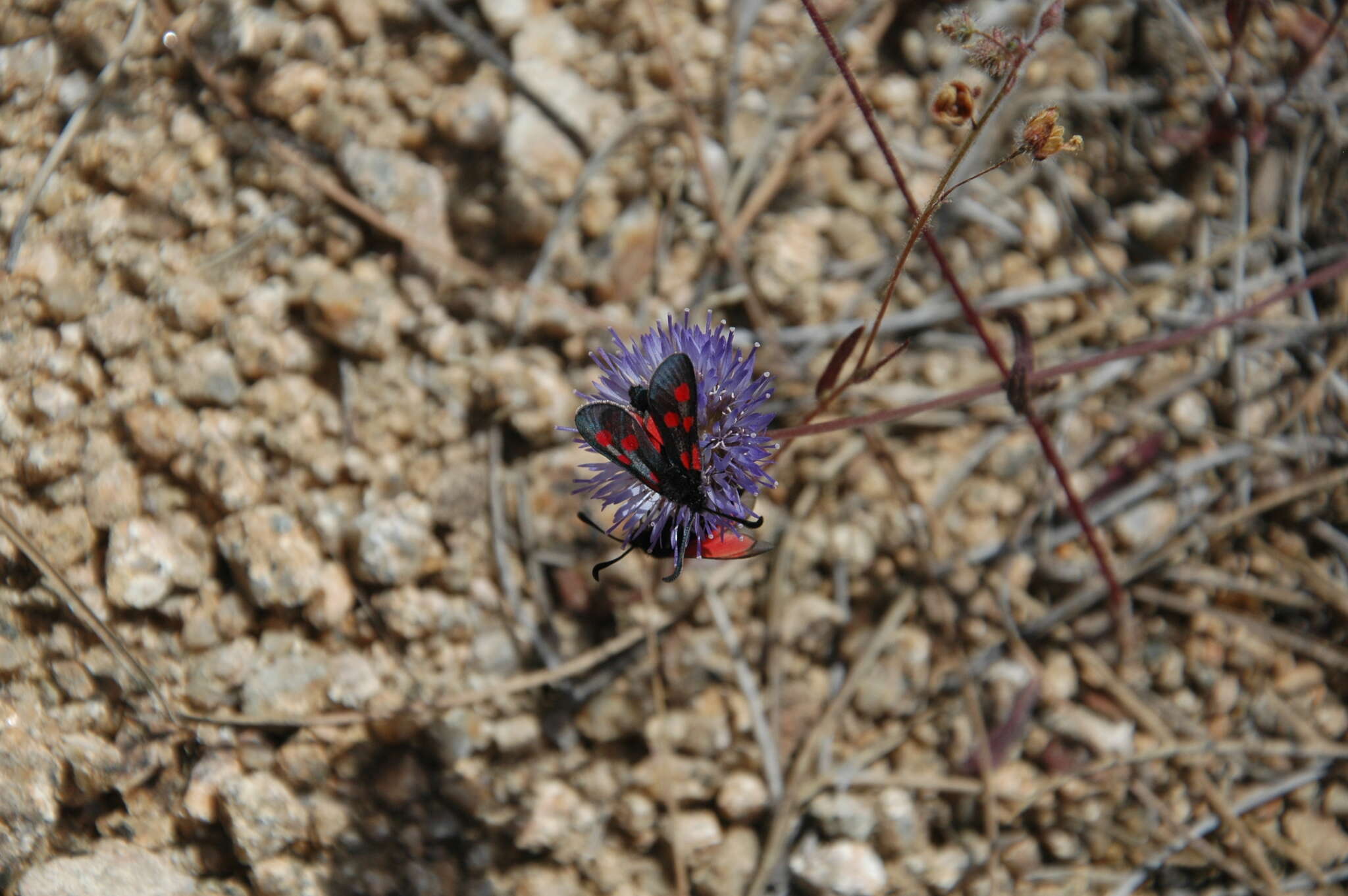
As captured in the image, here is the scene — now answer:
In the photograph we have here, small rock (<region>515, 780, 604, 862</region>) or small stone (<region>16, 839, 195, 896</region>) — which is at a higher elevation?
small rock (<region>515, 780, 604, 862</region>)

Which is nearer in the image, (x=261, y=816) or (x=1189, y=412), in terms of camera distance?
(x=261, y=816)

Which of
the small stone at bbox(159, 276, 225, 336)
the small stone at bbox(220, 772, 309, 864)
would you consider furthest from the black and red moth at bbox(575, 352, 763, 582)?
the small stone at bbox(159, 276, 225, 336)

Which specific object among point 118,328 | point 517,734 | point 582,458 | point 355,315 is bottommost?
point 517,734

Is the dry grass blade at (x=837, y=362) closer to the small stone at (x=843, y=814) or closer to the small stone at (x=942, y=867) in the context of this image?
the small stone at (x=843, y=814)

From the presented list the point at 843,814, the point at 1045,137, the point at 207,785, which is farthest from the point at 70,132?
the point at 843,814

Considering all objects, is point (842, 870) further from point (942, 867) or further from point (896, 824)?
point (942, 867)

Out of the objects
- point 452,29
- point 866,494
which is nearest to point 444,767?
point 866,494

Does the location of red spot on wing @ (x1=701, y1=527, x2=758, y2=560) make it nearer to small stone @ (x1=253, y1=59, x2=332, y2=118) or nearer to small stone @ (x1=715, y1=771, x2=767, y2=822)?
small stone @ (x1=715, y1=771, x2=767, y2=822)

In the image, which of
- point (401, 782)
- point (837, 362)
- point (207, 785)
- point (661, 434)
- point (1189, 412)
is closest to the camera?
point (661, 434)
